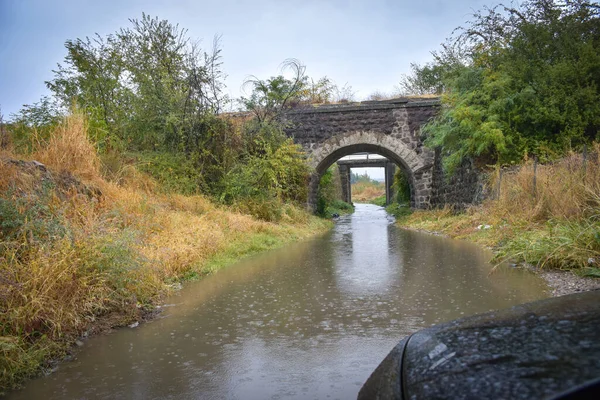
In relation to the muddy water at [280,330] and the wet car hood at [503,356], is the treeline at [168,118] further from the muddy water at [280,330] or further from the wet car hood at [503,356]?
the wet car hood at [503,356]

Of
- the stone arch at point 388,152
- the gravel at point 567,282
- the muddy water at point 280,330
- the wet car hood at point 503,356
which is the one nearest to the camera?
the wet car hood at point 503,356

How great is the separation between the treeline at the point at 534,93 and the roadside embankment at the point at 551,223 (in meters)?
1.58

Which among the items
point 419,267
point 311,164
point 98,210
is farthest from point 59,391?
point 311,164

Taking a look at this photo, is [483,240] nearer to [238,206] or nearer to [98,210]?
[238,206]

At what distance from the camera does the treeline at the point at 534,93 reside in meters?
9.90

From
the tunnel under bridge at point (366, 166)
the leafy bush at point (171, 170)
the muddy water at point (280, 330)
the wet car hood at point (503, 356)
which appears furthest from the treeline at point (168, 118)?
the tunnel under bridge at point (366, 166)

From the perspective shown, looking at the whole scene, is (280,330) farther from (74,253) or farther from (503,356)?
(503,356)

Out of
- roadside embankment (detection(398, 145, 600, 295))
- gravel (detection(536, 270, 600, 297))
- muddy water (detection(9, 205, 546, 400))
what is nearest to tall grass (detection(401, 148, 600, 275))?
roadside embankment (detection(398, 145, 600, 295))

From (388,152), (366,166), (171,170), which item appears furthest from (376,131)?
(366,166)

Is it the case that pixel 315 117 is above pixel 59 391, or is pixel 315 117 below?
above

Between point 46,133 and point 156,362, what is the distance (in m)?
6.94

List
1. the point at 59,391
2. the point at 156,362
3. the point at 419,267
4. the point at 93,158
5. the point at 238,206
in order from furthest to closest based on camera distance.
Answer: the point at 238,206 < the point at 93,158 < the point at 419,267 < the point at 156,362 < the point at 59,391

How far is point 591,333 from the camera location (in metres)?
1.19

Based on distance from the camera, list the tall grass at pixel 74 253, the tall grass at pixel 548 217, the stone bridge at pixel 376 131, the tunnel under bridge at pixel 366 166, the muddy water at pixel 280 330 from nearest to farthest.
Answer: the muddy water at pixel 280 330, the tall grass at pixel 74 253, the tall grass at pixel 548 217, the stone bridge at pixel 376 131, the tunnel under bridge at pixel 366 166
